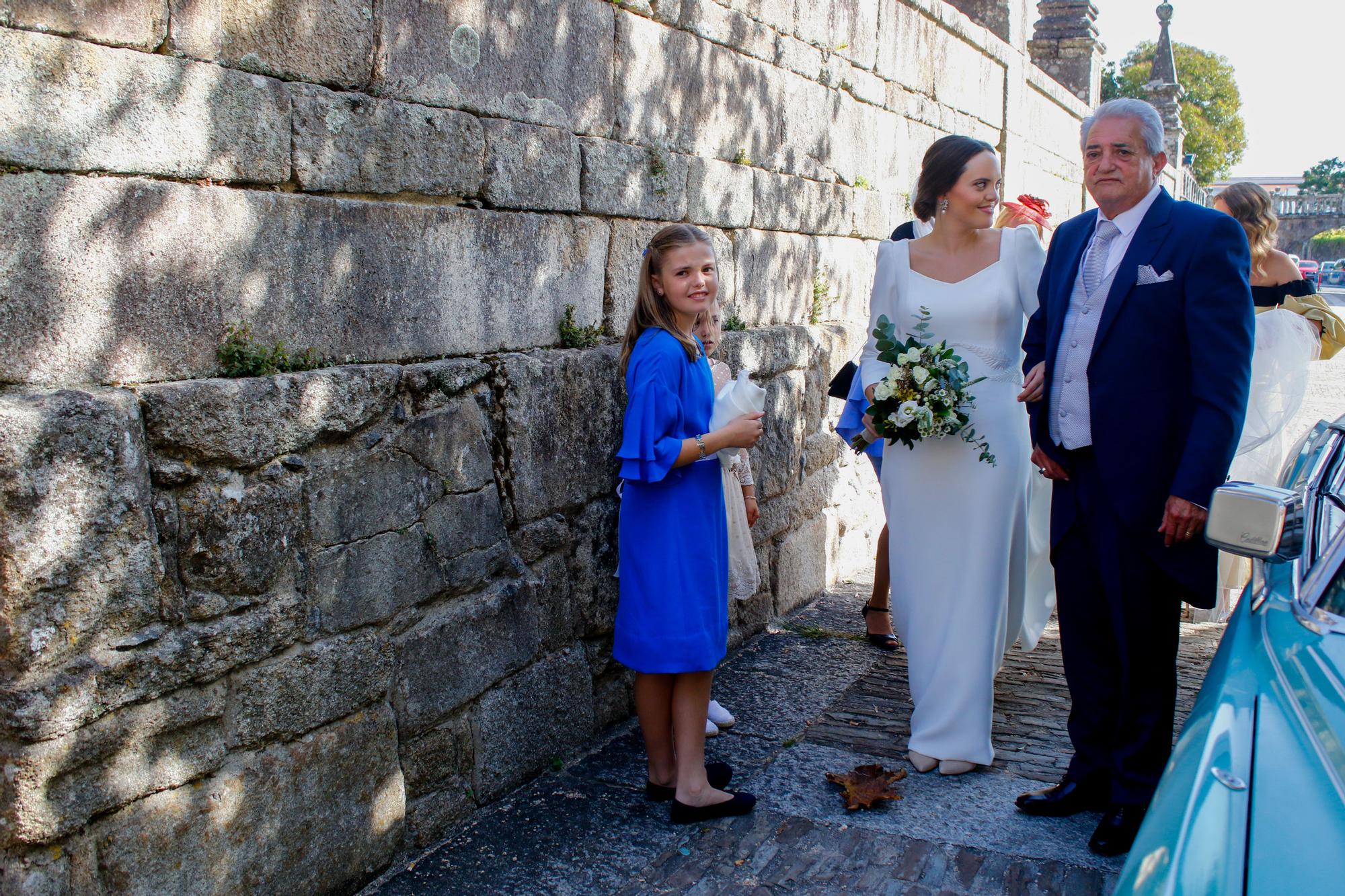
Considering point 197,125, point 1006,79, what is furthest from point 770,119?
point 1006,79

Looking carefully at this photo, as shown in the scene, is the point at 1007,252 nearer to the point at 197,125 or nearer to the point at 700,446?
the point at 700,446

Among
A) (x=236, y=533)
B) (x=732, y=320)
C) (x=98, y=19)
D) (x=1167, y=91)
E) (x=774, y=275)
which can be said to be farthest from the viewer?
(x=1167, y=91)

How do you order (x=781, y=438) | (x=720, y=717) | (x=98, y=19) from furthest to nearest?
(x=781, y=438)
(x=720, y=717)
(x=98, y=19)

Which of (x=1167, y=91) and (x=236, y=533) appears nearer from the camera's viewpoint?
(x=236, y=533)

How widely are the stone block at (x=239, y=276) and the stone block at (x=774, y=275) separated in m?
1.62

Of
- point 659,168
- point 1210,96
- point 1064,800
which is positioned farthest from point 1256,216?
point 1210,96

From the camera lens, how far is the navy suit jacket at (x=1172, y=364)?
328 cm

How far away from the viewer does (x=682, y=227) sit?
367 centimetres

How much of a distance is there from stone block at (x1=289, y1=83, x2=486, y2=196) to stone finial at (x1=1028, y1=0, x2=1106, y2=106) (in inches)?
466

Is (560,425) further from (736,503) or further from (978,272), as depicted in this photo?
(978,272)

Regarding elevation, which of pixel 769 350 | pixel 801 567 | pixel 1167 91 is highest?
pixel 1167 91

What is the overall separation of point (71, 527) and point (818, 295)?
14.8 feet

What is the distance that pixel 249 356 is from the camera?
9.40 feet

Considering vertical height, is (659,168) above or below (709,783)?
above
